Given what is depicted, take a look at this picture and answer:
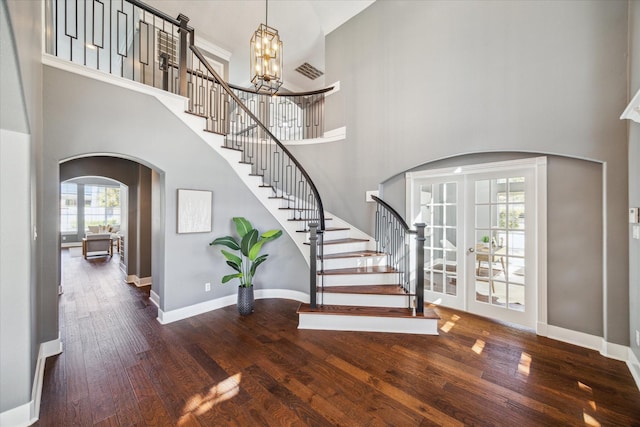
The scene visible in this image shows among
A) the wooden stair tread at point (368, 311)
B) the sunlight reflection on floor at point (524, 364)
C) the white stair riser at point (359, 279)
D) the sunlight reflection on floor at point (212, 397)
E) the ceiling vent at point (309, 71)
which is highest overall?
the ceiling vent at point (309, 71)

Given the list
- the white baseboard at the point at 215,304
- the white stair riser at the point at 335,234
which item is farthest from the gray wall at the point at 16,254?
the white stair riser at the point at 335,234

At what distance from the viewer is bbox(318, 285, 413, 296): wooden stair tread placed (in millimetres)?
3459

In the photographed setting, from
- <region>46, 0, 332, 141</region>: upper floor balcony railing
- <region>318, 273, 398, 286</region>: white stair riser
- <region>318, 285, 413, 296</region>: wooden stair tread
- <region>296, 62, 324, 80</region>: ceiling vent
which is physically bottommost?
<region>318, 285, 413, 296</region>: wooden stair tread

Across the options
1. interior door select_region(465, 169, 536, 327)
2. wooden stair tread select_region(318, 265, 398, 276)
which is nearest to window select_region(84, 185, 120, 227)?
wooden stair tread select_region(318, 265, 398, 276)

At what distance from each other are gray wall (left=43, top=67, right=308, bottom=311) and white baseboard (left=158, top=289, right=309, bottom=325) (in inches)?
3.2

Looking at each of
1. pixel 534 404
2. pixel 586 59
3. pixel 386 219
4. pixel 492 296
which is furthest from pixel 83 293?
pixel 586 59

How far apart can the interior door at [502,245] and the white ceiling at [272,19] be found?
4087 mm

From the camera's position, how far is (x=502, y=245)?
3.57 meters

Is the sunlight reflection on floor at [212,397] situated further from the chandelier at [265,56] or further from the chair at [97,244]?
the chair at [97,244]

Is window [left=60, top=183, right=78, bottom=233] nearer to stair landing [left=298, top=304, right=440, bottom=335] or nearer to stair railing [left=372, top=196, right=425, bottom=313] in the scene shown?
stair landing [left=298, top=304, right=440, bottom=335]

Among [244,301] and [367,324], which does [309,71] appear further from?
[367,324]

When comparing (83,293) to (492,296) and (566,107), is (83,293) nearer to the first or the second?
(492,296)

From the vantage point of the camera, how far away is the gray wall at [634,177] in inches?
92.0

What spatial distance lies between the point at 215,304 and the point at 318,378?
7.54 feet
